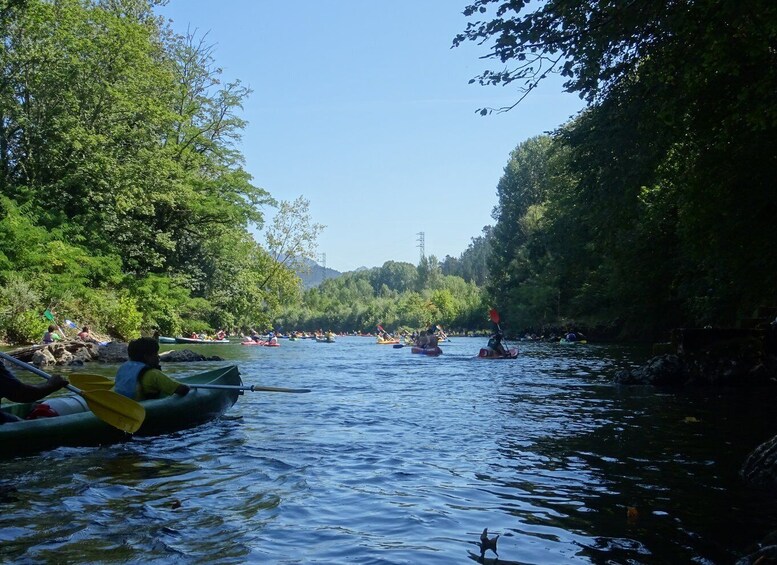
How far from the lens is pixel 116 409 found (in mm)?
7840

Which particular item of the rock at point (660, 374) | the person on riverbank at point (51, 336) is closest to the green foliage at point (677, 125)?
the rock at point (660, 374)

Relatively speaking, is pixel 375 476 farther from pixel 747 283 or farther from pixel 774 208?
pixel 747 283

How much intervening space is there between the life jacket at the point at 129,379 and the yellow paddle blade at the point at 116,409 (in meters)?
0.84

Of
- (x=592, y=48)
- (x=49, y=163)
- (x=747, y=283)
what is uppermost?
(x=49, y=163)

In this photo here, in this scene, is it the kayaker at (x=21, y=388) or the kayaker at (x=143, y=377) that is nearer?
the kayaker at (x=21, y=388)

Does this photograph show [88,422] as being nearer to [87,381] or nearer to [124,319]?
[87,381]

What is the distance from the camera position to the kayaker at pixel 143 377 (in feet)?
28.6

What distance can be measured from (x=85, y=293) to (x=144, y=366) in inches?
820

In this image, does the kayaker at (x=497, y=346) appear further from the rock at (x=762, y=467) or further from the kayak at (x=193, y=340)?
the rock at (x=762, y=467)

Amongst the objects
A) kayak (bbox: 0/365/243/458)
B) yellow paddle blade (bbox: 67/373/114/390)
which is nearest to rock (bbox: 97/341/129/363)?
kayak (bbox: 0/365/243/458)

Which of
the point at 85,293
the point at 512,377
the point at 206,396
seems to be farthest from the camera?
the point at 85,293

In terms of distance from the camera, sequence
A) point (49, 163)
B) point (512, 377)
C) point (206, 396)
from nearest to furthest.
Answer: point (206, 396)
point (512, 377)
point (49, 163)

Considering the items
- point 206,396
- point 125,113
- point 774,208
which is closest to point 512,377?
point 774,208

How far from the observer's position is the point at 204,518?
5.02 m
